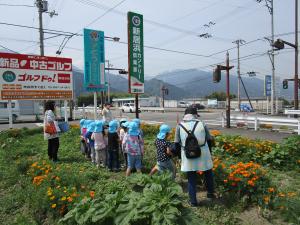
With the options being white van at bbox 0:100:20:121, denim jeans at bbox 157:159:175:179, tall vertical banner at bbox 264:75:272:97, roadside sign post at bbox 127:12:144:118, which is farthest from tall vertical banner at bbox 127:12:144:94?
tall vertical banner at bbox 264:75:272:97

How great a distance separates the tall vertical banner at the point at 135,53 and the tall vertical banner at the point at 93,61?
260 cm

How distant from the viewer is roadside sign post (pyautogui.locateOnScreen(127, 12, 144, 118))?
10.5 m

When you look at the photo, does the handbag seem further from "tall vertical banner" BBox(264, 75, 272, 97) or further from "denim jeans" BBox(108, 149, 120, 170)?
"tall vertical banner" BBox(264, 75, 272, 97)

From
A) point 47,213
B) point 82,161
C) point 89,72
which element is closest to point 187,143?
point 47,213

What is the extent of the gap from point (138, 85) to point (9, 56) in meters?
7.13

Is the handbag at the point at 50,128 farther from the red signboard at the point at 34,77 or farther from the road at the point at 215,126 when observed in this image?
the road at the point at 215,126

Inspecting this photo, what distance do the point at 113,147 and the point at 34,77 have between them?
28.8 feet

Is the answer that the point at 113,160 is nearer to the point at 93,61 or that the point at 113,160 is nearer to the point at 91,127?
the point at 91,127

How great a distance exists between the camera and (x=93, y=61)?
12797 millimetres

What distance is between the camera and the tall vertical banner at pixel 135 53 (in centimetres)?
1050

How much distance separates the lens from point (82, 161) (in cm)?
893

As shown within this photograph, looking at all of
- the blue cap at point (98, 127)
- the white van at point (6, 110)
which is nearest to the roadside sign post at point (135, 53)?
the blue cap at point (98, 127)

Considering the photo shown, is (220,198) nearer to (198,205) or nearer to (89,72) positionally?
(198,205)

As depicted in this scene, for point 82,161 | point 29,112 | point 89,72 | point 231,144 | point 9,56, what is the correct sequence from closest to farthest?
point 231,144 → point 82,161 → point 89,72 → point 9,56 → point 29,112
